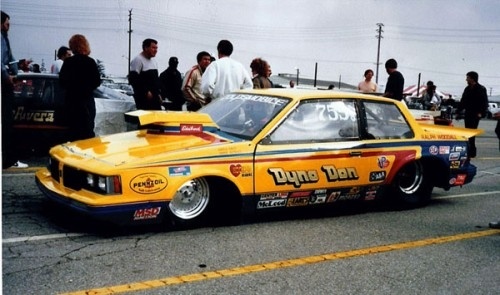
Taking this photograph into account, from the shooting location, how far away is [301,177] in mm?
5172

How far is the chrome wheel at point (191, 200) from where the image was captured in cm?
472

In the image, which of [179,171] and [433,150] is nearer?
[179,171]

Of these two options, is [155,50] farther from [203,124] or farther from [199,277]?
[199,277]

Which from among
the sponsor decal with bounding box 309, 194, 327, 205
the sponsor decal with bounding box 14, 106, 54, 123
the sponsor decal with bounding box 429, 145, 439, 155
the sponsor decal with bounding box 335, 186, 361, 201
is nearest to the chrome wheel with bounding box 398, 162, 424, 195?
the sponsor decal with bounding box 429, 145, 439, 155

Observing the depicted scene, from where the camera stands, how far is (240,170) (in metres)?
4.84

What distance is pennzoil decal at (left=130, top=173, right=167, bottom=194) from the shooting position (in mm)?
4328

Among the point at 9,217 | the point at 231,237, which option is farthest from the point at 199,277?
the point at 9,217

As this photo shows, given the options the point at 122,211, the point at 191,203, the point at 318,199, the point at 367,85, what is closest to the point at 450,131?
the point at 318,199

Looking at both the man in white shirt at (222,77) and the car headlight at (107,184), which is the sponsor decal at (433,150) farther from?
the car headlight at (107,184)

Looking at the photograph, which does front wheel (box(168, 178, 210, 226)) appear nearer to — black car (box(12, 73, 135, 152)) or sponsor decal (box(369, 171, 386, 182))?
sponsor decal (box(369, 171, 386, 182))

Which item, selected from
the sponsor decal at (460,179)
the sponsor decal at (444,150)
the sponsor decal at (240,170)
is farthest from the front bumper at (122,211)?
the sponsor decal at (460,179)

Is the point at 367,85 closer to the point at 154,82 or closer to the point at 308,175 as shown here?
the point at 154,82

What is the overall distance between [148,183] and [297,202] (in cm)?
153

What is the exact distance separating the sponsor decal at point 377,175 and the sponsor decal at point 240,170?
1489 millimetres
